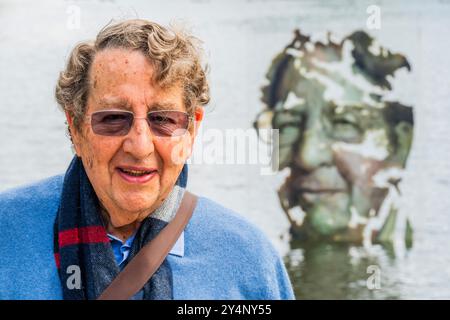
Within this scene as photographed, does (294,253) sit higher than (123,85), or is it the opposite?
(123,85)

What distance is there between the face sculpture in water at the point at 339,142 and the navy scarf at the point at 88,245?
2394mm

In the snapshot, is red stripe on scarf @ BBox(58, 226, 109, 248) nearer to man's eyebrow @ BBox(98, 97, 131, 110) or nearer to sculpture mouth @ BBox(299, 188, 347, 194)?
man's eyebrow @ BBox(98, 97, 131, 110)

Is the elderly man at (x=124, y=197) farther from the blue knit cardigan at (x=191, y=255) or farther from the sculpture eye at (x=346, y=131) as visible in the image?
the sculpture eye at (x=346, y=131)

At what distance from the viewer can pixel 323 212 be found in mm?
4180

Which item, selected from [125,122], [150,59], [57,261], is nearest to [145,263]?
[57,261]

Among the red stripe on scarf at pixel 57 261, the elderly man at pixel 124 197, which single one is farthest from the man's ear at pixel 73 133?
the red stripe on scarf at pixel 57 261

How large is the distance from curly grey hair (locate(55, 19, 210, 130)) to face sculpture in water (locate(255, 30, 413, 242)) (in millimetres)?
2329

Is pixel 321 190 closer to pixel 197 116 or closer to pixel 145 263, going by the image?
pixel 197 116

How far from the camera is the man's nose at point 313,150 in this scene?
4.15m

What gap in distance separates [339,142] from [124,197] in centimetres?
263

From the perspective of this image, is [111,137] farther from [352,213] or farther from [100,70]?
[352,213]

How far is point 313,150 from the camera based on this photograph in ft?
13.7
